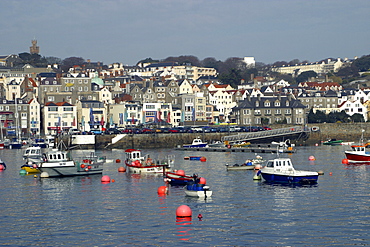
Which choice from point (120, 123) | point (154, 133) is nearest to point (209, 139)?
point (154, 133)

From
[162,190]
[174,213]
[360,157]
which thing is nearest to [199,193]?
[162,190]

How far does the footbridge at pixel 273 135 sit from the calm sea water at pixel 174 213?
164ft

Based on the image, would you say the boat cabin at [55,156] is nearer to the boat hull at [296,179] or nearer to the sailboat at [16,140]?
the boat hull at [296,179]

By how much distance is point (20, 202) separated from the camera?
157 ft

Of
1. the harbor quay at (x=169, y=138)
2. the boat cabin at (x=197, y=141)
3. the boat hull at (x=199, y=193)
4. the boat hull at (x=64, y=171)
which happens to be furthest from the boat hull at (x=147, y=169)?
the harbor quay at (x=169, y=138)

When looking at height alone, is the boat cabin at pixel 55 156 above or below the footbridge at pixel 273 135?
below

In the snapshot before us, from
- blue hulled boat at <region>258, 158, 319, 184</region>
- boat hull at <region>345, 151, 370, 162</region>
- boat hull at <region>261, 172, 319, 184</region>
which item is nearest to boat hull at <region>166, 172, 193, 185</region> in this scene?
blue hulled boat at <region>258, 158, 319, 184</region>

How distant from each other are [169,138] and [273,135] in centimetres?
1815

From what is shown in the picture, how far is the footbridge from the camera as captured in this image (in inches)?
4422

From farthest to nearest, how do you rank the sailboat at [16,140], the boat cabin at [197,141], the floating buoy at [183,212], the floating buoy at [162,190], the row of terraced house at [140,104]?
1. the row of terraced house at [140,104]
2. the sailboat at [16,140]
3. the boat cabin at [197,141]
4. the floating buoy at [162,190]
5. the floating buoy at [183,212]

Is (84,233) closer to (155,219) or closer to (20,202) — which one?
(155,219)

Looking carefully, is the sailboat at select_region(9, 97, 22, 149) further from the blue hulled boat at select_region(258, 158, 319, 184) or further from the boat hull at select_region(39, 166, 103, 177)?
the blue hulled boat at select_region(258, 158, 319, 184)

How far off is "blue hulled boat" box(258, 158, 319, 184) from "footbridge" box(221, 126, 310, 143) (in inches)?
2095

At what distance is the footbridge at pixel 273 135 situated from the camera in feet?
368
